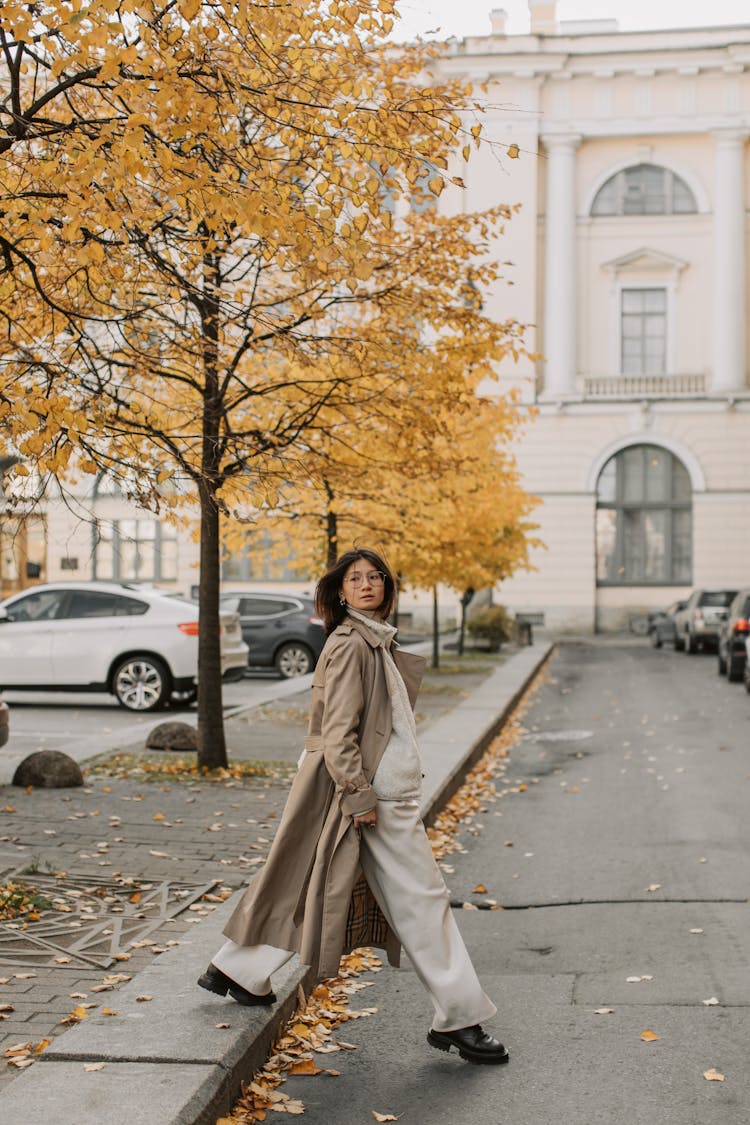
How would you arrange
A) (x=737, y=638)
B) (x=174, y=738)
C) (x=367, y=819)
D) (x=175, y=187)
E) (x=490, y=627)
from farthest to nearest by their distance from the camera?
1. (x=490, y=627)
2. (x=737, y=638)
3. (x=174, y=738)
4. (x=175, y=187)
5. (x=367, y=819)

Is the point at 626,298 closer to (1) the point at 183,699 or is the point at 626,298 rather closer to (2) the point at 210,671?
(1) the point at 183,699

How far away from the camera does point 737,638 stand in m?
24.0

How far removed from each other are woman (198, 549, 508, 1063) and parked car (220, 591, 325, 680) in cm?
1887

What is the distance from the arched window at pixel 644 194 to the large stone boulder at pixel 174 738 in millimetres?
37994

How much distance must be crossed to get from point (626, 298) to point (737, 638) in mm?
25932

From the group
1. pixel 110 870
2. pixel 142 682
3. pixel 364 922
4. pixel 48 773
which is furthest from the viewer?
pixel 142 682

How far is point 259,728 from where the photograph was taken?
15477 millimetres

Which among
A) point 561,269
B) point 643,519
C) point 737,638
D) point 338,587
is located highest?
point 561,269

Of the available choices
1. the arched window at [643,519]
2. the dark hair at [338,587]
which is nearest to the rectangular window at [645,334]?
the arched window at [643,519]

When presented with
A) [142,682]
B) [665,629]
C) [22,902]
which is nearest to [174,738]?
[142,682]

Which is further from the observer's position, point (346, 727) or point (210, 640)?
point (210, 640)

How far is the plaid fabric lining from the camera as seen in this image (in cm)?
488

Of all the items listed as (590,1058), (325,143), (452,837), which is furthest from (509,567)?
(590,1058)

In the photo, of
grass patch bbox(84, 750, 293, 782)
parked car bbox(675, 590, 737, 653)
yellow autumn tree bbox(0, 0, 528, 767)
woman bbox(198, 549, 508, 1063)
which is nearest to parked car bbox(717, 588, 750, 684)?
parked car bbox(675, 590, 737, 653)
